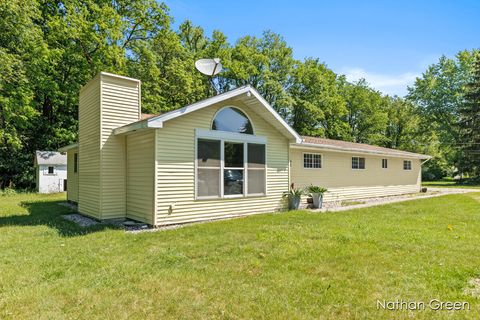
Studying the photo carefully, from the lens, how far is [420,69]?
122ft

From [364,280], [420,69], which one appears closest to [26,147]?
[364,280]

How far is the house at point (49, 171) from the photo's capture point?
19.2 meters

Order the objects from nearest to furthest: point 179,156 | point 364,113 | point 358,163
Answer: point 179,156
point 358,163
point 364,113

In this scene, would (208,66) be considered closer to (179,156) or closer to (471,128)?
(179,156)

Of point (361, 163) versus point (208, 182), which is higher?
point (361, 163)

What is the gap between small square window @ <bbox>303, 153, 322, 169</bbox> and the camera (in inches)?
484

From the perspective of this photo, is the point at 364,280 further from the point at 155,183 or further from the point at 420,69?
the point at 420,69

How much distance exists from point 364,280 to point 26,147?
2562cm

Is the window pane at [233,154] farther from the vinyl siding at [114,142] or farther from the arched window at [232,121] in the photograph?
the vinyl siding at [114,142]

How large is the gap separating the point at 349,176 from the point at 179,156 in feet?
30.8

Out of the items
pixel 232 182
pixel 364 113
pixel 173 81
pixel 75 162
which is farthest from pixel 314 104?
pixel 75 162

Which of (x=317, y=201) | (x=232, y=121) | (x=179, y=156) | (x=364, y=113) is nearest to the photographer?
(x=179, y=156)

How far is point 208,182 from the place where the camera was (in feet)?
27.1

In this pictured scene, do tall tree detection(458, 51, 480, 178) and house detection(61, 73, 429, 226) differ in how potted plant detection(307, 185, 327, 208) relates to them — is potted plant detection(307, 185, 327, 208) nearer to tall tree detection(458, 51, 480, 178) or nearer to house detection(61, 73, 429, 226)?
house detection(61, 73, 429, 226)
